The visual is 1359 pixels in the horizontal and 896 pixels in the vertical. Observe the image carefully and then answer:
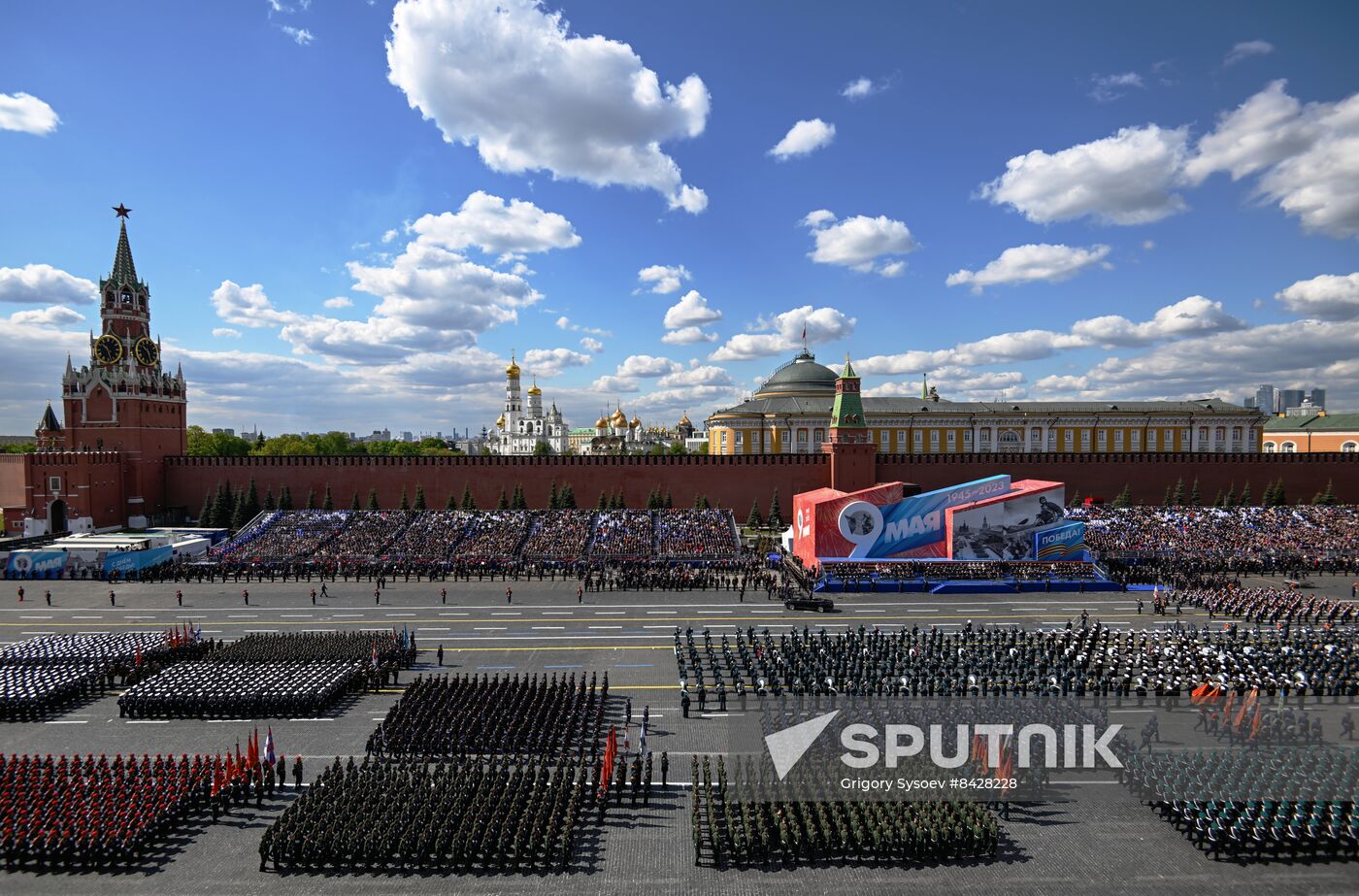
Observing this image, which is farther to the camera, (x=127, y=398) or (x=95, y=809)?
(x=127, y=398)

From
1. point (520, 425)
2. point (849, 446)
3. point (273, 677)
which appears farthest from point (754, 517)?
point (520, 425)

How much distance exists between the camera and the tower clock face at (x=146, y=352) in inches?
1812

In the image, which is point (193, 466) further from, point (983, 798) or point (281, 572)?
point (983, 798)

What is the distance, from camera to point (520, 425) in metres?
133

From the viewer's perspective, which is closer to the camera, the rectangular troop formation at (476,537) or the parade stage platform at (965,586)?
the parade stage platform at (965,586)

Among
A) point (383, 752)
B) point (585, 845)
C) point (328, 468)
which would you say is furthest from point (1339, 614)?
point (328, 468)

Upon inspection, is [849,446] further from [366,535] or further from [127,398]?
[127,398]

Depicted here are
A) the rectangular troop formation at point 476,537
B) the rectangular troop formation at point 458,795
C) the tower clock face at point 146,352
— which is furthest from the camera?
the tower clock face at point 146,352

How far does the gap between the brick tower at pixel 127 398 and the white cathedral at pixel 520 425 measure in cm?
8136

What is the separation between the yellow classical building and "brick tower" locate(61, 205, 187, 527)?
1640 inches

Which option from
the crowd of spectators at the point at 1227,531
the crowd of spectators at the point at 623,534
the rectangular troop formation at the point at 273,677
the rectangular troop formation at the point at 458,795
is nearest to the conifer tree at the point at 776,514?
the crowd of spectators at the point at 623,534

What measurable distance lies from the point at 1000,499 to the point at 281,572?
3290 cm

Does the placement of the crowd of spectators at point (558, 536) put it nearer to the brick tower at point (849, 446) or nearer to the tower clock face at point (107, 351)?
the brick tower at point (849, 446)

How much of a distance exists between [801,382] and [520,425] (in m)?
72.4
